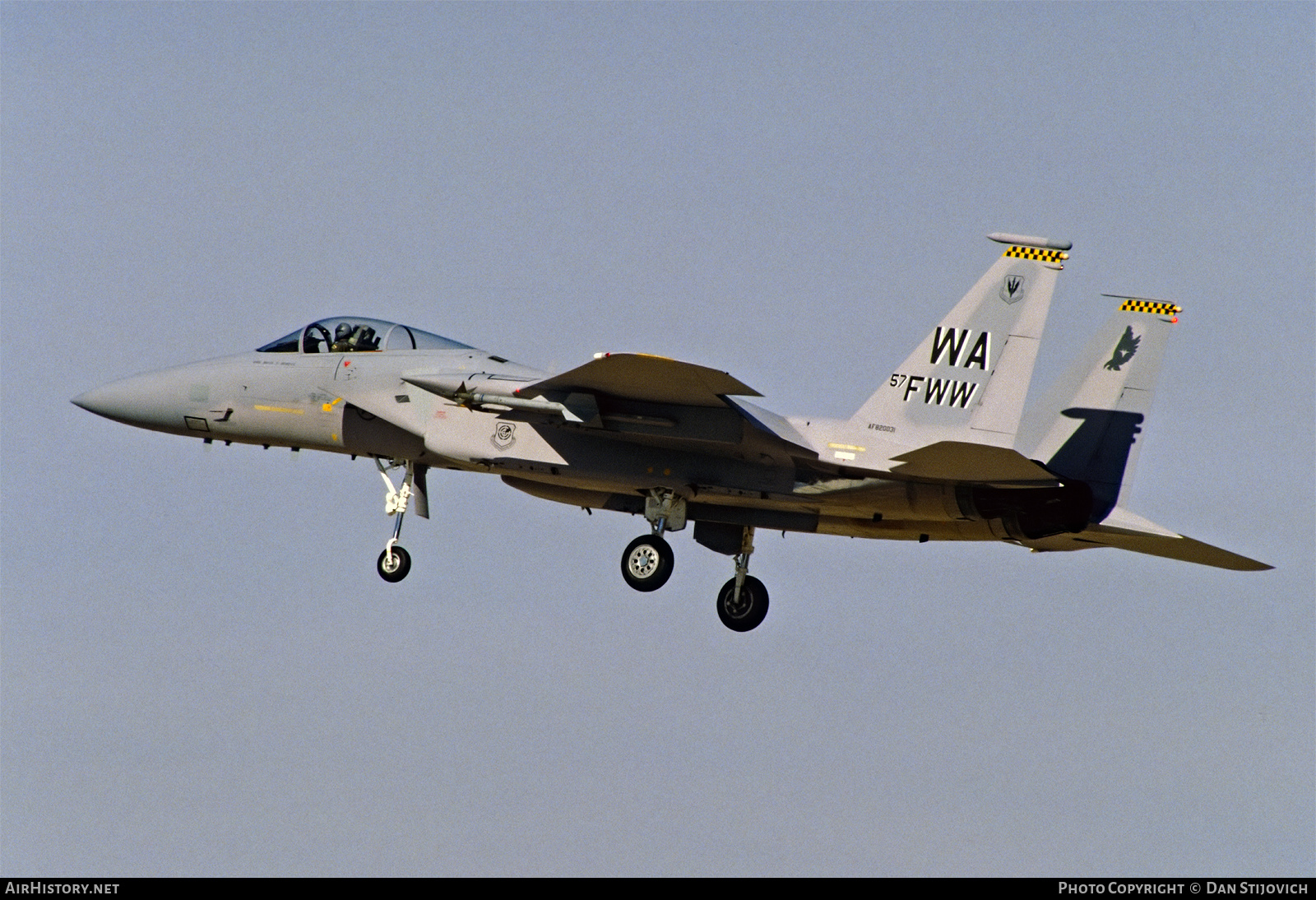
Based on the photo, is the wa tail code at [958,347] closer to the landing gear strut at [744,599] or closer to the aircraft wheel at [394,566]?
the landing gear strut at [744,599]

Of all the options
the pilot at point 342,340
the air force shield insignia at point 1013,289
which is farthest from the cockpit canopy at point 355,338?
the air force shield insignia at point 1013,289

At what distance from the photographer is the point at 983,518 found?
60.1 ft

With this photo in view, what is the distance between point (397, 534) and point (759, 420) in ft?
16.9

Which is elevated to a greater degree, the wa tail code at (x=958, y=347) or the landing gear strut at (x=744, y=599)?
the wa tail code at (x=958, y=347)

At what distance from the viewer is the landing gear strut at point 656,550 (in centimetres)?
1941

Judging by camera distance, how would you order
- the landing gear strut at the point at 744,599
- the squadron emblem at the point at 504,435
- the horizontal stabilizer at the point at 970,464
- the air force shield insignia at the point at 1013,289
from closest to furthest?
1. the horizontal stabilizer at the point at 970,464
2. the air force shield insignia at the point at 1013,289
3. the squadron emblem at the point at 504,435
4. the landing gear strut at the point at 744,599

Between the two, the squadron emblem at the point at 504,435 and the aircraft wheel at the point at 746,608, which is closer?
the squadron emblem at the point at 504,435

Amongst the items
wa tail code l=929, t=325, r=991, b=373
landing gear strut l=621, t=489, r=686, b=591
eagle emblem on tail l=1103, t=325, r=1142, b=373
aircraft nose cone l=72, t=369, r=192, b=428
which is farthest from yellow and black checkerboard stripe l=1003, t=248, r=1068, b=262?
aircraft nose cone l=72, t=369, r=192, b=428

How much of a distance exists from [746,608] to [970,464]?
4.77 meters

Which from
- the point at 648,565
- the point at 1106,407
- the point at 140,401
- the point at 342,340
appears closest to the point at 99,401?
the point at 140,401
